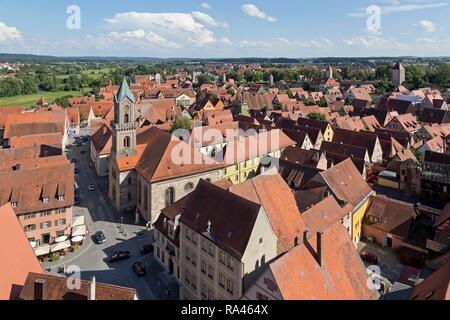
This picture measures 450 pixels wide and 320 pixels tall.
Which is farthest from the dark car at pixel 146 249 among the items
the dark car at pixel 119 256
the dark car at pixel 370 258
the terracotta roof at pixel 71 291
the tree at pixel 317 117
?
the tree at pixel 317 117

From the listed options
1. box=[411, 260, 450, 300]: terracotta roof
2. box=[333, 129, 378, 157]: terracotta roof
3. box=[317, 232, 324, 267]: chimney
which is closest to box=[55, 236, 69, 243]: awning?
box=[317, 232, 324, 267]: chimney

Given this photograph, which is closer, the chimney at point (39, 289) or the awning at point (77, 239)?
the chimney at point (39, 289)

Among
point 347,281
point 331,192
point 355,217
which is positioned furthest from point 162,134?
point 347,281

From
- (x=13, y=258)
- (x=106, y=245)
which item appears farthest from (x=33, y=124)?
(x=13, y=258)

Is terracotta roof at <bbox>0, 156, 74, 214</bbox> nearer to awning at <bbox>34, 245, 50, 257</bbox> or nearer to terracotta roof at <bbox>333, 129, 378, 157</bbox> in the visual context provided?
awning at <bbox>34, 245, 50, 257</bbox>

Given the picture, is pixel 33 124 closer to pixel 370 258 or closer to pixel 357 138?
pixel 357 138

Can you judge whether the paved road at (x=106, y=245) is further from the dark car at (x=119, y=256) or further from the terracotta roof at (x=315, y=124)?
the terracotta roof at (x=315, y=124)
